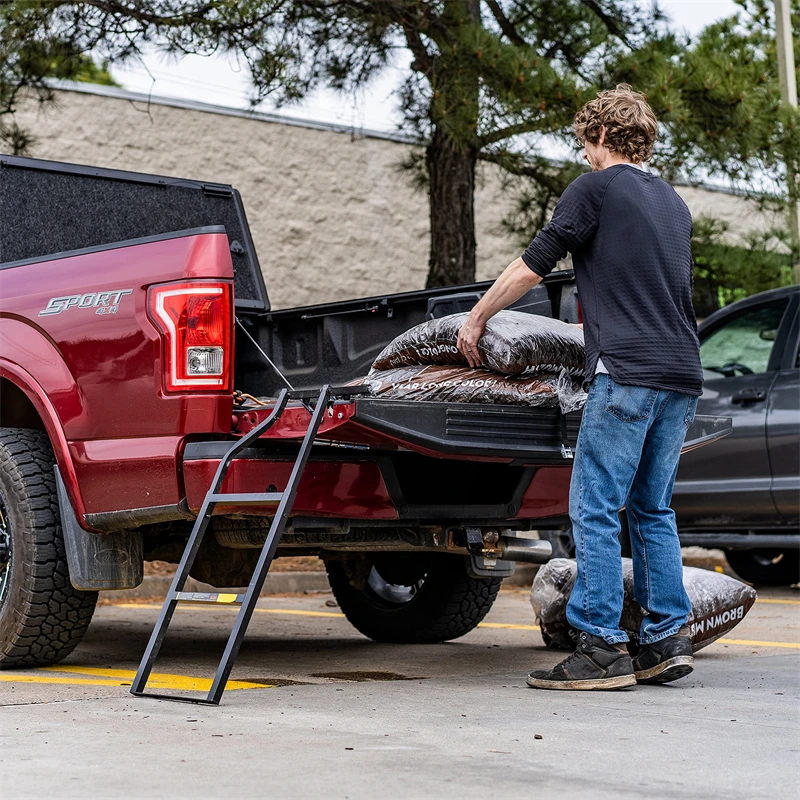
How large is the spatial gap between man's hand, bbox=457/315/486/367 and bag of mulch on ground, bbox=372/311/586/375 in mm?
36

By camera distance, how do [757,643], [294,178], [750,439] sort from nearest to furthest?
[757,643] < [750,439] < [294,178]

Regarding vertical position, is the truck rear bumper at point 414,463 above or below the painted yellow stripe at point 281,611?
above

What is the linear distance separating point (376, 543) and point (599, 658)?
0.96 meters

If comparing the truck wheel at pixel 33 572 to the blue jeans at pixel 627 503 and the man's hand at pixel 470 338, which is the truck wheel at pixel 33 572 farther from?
the blue jeans at pixel 627 503

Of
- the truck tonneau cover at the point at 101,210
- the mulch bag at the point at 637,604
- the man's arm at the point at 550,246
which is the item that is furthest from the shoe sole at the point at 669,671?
the truck tonneau cover at the point at 101,210

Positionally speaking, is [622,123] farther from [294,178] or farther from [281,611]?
[294,178]

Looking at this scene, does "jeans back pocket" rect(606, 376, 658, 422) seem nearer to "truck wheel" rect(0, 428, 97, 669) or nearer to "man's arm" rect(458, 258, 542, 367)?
"man's arm" rect(458, 258, 542, 367)

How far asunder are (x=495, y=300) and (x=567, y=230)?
0.34 m

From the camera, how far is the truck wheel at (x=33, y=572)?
4.82 meters

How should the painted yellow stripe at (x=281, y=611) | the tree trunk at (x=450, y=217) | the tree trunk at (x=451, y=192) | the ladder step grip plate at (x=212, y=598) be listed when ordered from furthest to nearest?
the tree trunk at (x=450, y=217), the tree trunk at (x=451, y=192), the painted yellow stripe at (x=281, y=611), the ladder step grip plate at (x=212, y=598)

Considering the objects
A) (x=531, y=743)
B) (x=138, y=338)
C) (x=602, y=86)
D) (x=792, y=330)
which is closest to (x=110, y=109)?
(x=602, y=86)

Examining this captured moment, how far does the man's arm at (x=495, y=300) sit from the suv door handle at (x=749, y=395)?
4.03 m

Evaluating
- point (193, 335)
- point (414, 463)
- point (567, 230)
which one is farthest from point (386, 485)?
point (567, 230)

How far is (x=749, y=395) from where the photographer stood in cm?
808
